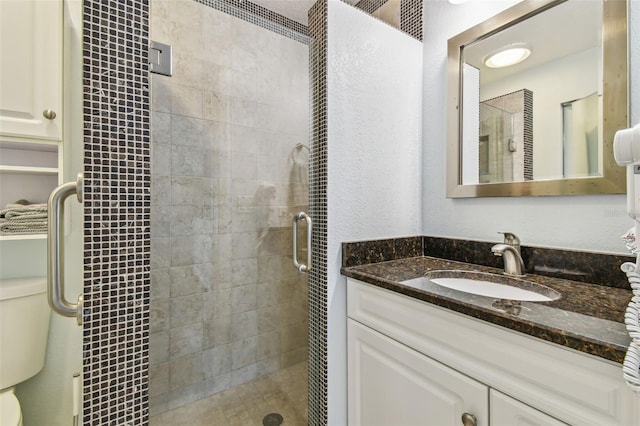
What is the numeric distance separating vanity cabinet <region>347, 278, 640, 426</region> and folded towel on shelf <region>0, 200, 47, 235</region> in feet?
4.22

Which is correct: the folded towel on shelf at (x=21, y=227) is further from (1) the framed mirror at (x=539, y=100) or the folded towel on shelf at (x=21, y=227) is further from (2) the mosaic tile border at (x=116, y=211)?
(1) the framed mirror at (x=539, y=100)

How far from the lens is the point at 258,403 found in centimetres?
137

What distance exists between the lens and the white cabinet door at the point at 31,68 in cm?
105

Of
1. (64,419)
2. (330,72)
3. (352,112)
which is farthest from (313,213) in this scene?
(64,419)

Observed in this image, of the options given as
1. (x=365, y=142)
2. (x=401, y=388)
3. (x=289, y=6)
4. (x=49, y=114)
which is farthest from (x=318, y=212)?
(x=289, y=6)

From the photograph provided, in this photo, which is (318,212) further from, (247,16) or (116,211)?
(247,16)

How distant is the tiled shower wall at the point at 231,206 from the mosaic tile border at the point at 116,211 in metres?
0.48

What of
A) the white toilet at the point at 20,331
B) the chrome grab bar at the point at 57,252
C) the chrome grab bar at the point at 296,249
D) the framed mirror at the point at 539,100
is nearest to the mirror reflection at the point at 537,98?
the framed mirror at the point at 539,100

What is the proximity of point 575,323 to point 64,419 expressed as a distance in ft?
6.68

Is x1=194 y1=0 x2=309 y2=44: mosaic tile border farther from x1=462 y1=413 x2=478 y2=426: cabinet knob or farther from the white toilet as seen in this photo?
x1=462 y1=413 x2=478 y2=426: cabinet knob

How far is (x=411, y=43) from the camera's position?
1481 millimetres

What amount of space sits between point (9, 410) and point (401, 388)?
4.44 feet

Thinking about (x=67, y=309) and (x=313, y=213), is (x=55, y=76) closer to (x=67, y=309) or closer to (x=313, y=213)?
(x=67, y=309)

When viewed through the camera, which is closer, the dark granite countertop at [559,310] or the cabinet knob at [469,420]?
the dark granite countertop at [559,310]
